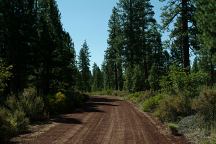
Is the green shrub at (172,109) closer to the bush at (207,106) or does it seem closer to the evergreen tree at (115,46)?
the bush at (207,106)

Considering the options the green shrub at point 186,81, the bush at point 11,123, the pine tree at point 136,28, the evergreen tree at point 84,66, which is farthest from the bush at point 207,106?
the evergreen tree at point 84,66

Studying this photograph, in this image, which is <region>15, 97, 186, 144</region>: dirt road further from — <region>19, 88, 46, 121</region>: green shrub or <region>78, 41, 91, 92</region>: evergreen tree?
<region>78, 41, 91, 92</region>: evergreen tree

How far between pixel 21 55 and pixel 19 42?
119 centimetres

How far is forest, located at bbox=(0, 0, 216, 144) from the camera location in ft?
63.6

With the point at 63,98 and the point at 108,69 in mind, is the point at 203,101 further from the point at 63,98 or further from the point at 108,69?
the point at 108,69

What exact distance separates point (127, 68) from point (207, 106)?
46.4m

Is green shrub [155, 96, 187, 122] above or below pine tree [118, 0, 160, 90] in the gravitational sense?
below

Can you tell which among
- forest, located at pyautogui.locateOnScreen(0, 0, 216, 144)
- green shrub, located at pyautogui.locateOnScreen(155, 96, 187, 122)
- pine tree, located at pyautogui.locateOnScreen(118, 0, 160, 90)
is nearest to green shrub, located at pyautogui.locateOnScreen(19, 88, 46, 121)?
forest, located at pyautogui.locateOnScreen(0, 0, 216, 144)

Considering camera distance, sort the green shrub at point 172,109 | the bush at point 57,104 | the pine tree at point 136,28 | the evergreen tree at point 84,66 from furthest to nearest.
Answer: the evergreen tree at point 84,66 → the pine tree at point 136,28 → the bush at point 57,104 → the green shrub at point 172,109

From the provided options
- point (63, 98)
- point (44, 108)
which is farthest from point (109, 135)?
point (63, 98)

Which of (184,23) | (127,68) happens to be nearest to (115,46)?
(127,68)

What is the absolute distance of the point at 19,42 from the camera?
36094 mm

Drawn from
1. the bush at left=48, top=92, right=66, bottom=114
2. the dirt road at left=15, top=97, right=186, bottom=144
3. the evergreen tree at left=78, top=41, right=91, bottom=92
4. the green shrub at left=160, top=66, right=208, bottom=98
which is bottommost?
the dirt road at left=15, top=97, right=186, bottom=144

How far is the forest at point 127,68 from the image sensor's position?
63.6ft
